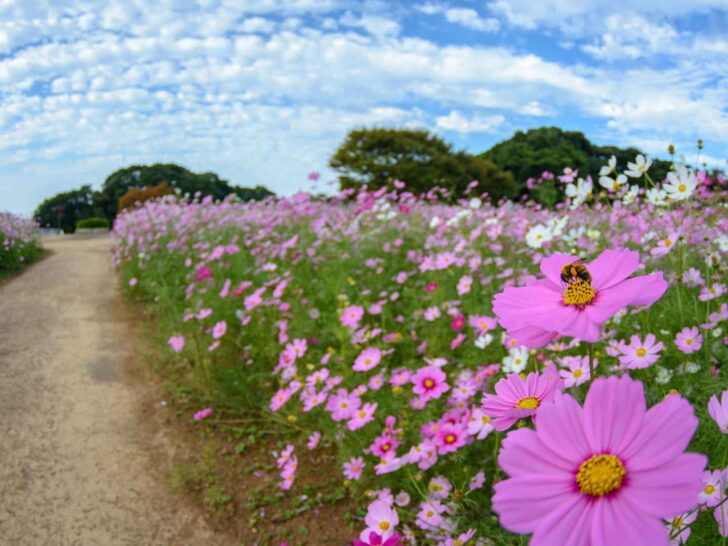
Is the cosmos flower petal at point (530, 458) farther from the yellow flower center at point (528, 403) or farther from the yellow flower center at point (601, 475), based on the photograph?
the yellow flower center at point (528, 403)

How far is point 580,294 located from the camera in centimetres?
64

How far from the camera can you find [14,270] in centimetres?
791

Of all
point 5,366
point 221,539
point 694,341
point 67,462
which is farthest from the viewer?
point 5,366

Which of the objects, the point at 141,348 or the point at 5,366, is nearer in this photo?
the point at 5,366

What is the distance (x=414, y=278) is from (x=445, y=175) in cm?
1124

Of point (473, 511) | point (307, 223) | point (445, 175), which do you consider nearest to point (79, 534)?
point (473, 511)

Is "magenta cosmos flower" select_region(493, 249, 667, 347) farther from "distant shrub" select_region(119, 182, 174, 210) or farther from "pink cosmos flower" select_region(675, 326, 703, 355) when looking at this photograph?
"distant shrub" select_region(119, 182, 174, 210)

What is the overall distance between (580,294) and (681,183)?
1.35m

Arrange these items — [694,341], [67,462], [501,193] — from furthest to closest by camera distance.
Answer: [501,193] < [67,462] < [694,341]

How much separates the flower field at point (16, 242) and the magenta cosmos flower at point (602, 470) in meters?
8.57

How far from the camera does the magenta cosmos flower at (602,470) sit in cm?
46

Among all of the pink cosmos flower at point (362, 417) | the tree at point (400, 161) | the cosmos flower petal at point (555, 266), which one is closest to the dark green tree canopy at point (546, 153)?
the tree at point (400, 161)

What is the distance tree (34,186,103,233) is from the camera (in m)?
23.8

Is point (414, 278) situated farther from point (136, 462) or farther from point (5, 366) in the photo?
point (5, 366)
